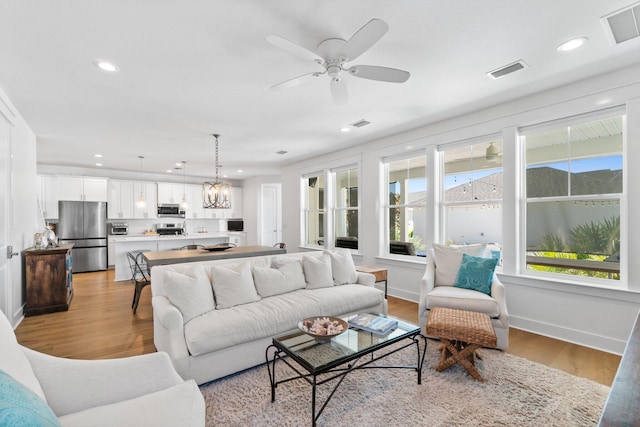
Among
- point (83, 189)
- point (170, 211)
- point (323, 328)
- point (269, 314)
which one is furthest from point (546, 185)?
point (83, 189)

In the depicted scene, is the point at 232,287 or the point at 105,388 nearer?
the point at 105,388

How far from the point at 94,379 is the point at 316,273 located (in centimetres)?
236

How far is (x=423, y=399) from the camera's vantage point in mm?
2100

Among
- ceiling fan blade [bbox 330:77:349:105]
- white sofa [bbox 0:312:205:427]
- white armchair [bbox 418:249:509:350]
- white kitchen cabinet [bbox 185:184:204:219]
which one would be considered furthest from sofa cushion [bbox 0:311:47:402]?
white kitchen cabinet [bbox 185:184:204:219]

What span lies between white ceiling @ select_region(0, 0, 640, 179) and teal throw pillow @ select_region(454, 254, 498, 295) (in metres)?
1.84

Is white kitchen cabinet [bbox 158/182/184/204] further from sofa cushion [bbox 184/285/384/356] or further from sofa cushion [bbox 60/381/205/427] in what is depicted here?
sofa cushion [bbox 60/381/205/427]

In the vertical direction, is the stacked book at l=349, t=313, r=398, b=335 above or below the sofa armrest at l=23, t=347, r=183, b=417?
below

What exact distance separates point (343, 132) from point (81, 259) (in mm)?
6843

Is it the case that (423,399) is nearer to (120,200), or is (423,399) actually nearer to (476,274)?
(476,274)

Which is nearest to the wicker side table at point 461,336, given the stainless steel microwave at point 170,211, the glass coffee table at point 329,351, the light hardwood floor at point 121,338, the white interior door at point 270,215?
the glass coffee table at point 329,351

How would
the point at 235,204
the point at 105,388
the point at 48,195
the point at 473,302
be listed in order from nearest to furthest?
the point at 105,388
the point at 473,302
the point at 48,195
the point at 235,204

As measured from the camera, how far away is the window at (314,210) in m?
6.77

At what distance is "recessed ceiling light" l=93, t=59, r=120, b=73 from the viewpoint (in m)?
2.57

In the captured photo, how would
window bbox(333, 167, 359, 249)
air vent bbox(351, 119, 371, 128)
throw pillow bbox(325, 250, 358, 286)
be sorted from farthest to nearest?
1. window bbox(333, 167, 359, 249)
2. air vent bbox(351, 119, 371, 128)
3. throw pillow bbox(325, 250, 358, 286)
